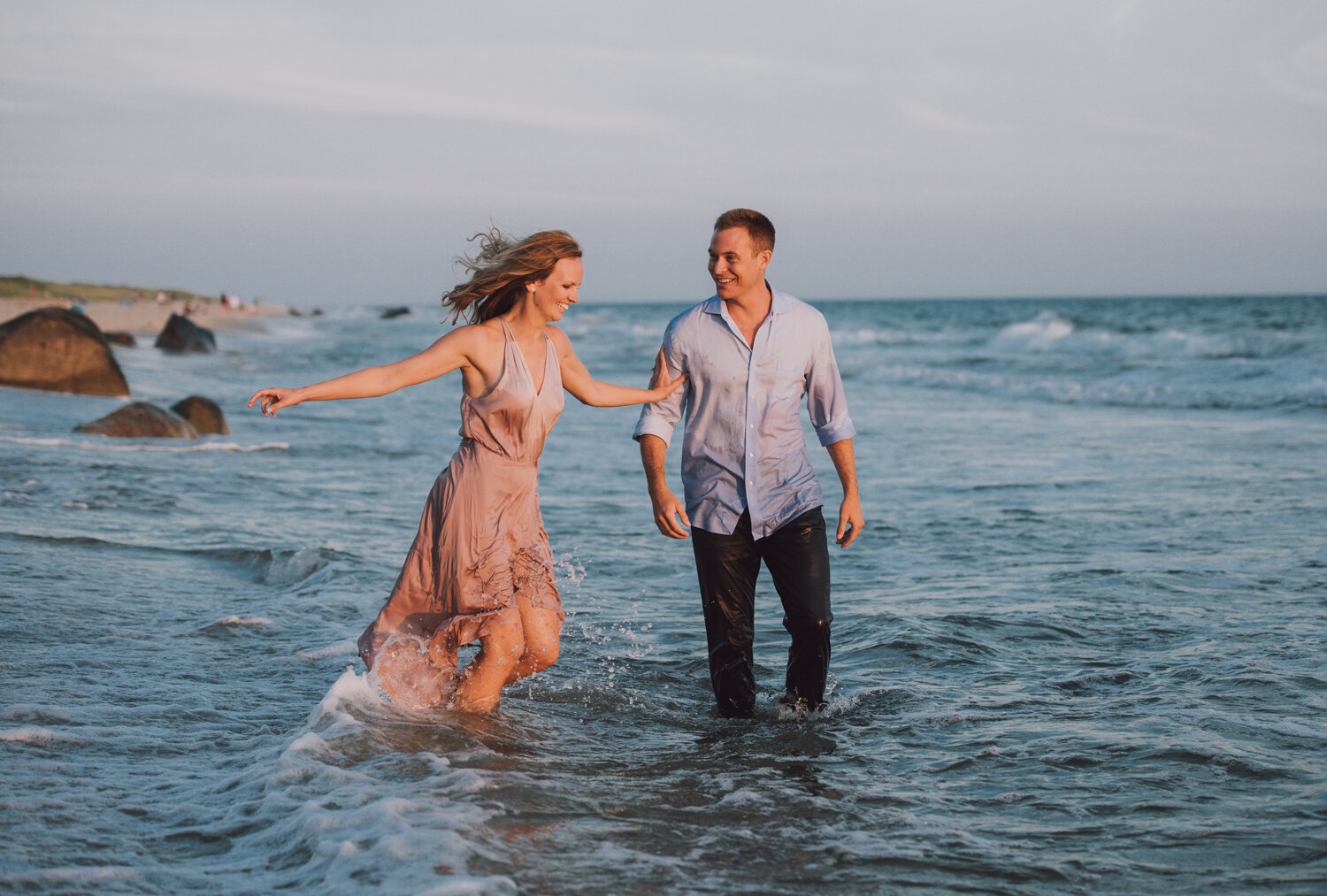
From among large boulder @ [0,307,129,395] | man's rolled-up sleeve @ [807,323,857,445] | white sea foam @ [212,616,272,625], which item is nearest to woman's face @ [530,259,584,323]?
man's rolled-up sleeve @ [807,323,857,445]

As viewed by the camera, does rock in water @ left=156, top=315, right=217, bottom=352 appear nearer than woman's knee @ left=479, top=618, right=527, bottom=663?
No

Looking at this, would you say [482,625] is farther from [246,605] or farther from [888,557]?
[888,557]

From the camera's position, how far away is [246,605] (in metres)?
7.05

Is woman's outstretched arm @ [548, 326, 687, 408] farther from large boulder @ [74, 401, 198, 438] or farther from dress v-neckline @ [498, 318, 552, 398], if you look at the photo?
large boulder @ [74, 401, 198, 438]

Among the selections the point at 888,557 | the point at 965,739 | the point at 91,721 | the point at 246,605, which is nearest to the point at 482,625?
the point at 91,721

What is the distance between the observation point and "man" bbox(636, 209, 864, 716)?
15.7 ft

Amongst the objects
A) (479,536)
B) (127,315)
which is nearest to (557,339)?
(479,536)

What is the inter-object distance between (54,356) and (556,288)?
15.2 meters

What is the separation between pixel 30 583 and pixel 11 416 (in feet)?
28.5

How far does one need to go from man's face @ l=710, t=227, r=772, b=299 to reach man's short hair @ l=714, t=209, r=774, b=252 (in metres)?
0.02

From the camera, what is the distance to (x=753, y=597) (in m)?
4.93

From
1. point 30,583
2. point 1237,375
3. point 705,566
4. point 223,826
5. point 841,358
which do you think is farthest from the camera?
point 841,358

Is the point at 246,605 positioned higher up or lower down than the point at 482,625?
lower down

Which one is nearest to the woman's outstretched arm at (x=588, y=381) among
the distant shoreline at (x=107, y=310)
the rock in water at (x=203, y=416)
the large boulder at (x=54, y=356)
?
the rock in water at (x=203, y=416)
